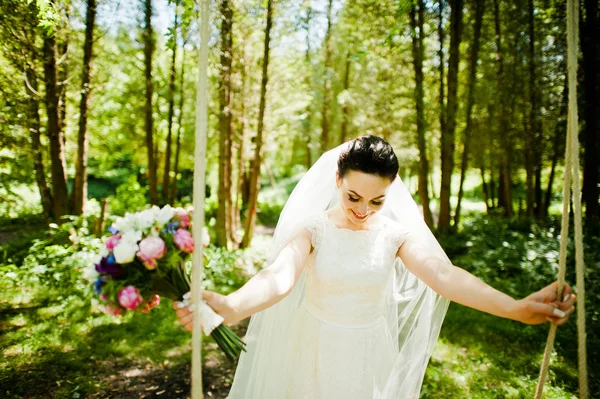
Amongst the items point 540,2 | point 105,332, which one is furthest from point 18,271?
point 540,2

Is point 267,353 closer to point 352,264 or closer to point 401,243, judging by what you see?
point 352,264

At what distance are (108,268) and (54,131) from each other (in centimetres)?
622

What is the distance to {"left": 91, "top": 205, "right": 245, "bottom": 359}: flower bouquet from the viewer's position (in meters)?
1.29

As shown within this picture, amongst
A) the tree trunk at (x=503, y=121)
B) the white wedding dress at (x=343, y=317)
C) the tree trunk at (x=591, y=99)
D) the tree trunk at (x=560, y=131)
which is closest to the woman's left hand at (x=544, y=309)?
the white wedding dress at (x=343, y=317)

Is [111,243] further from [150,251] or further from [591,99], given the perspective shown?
[591,99]

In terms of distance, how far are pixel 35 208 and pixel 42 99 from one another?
589 centimetres

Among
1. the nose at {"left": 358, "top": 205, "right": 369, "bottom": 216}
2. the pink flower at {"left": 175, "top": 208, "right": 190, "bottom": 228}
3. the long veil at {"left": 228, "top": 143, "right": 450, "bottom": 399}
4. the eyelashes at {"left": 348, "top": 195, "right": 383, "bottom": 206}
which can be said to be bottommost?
the long veil at {"left": 228, "top": 143, "right": 450, "bottom": 399}

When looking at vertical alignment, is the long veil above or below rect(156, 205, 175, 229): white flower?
below

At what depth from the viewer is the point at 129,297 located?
4.17 ft

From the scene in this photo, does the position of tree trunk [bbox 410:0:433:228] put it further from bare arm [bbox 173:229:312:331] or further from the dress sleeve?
bare arm [bbox 173:229:312:331]

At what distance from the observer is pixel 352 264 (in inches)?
78.5

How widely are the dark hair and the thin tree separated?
714 centimetres

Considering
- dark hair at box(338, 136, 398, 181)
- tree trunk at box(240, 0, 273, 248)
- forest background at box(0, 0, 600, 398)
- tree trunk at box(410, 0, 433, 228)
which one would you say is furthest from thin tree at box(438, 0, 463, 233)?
dark hair at box(338, 136, 398, 181)

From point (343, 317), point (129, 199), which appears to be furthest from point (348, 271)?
point (129, 199)
